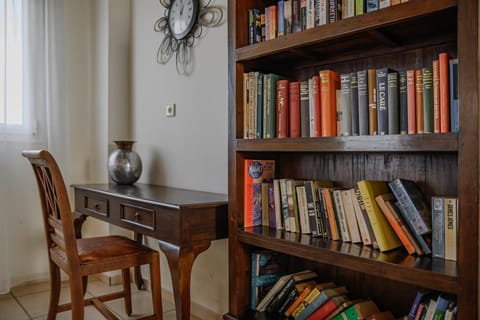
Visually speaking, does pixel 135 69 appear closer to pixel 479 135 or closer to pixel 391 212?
pixel 391 212

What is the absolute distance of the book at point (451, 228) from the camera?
1.13m

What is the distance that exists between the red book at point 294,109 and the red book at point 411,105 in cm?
42

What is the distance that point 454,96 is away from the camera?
1092mm

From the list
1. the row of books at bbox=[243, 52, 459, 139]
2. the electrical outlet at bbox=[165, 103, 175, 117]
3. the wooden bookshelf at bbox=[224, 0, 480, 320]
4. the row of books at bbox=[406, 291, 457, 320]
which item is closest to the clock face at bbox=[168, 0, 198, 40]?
the electrical outlet at bbox=[165, 103, 175, 117]

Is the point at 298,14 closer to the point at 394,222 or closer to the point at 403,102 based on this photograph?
the point at 403,102

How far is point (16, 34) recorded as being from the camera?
110 inches

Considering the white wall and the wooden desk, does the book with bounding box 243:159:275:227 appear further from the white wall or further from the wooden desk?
the white wall

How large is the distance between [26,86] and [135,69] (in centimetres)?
77

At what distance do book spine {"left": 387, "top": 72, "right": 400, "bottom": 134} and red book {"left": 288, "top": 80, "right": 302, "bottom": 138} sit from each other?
36 cm

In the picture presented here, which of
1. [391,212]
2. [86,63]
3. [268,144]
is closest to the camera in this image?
[391,212]

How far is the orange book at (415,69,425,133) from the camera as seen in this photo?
1175mm

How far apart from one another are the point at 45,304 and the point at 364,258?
2230mm

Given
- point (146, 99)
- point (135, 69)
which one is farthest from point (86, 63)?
point (146, 99)

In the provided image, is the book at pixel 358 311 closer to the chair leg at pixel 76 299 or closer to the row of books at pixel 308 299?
the row of books at pixel 308 299
